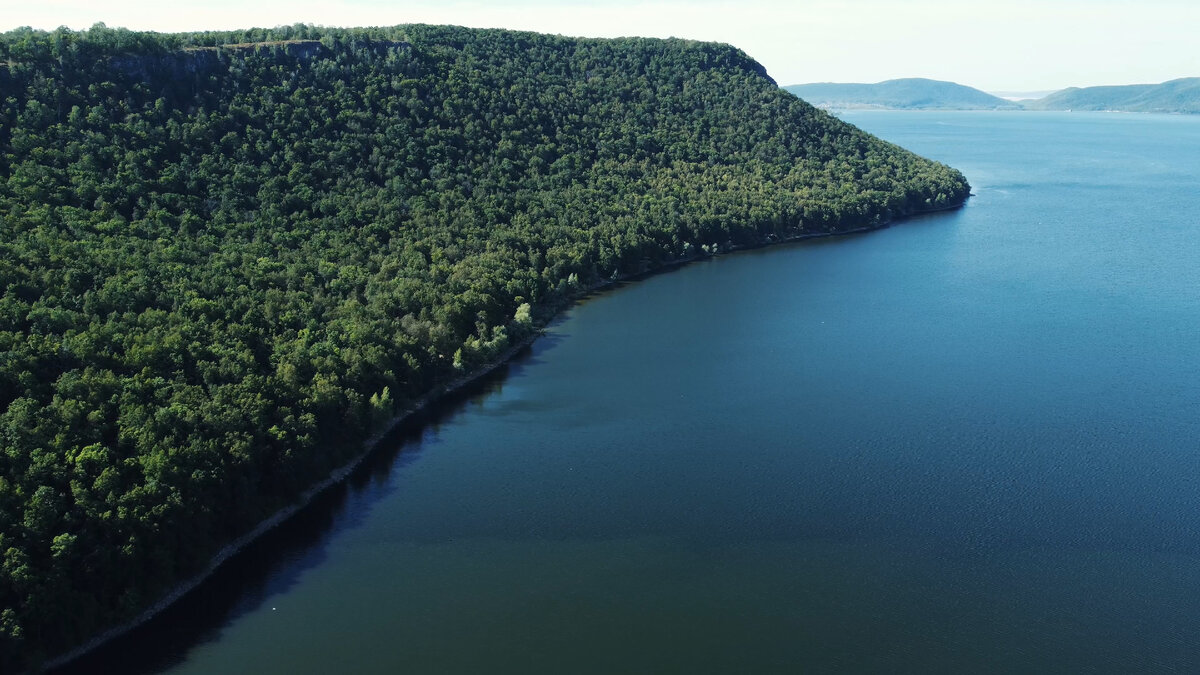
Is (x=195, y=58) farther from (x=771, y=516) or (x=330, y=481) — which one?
(x=771, y=516)

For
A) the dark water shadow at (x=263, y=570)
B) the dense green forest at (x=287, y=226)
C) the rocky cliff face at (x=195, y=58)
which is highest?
the rocky cliff face at (x=195, y=58)

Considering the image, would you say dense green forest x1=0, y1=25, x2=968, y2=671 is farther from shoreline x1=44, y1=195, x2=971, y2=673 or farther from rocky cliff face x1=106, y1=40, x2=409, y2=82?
shoreline x1=44, y1=195, x2=971, y2=673

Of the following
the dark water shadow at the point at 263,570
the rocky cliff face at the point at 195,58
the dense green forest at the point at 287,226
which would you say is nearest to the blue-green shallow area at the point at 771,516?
the dark water shadow at the point at 263,570

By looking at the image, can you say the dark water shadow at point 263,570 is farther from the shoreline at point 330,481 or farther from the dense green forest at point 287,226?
the dense green forest at point 287,226

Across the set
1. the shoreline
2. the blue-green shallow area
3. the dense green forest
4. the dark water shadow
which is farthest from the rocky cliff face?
the dark water shadow

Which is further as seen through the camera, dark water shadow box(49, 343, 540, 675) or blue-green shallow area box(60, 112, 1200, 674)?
blue-green shallow area box(60, 112, 1200, 674)

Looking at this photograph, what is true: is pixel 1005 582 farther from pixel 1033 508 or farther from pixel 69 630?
pixel 69 630
